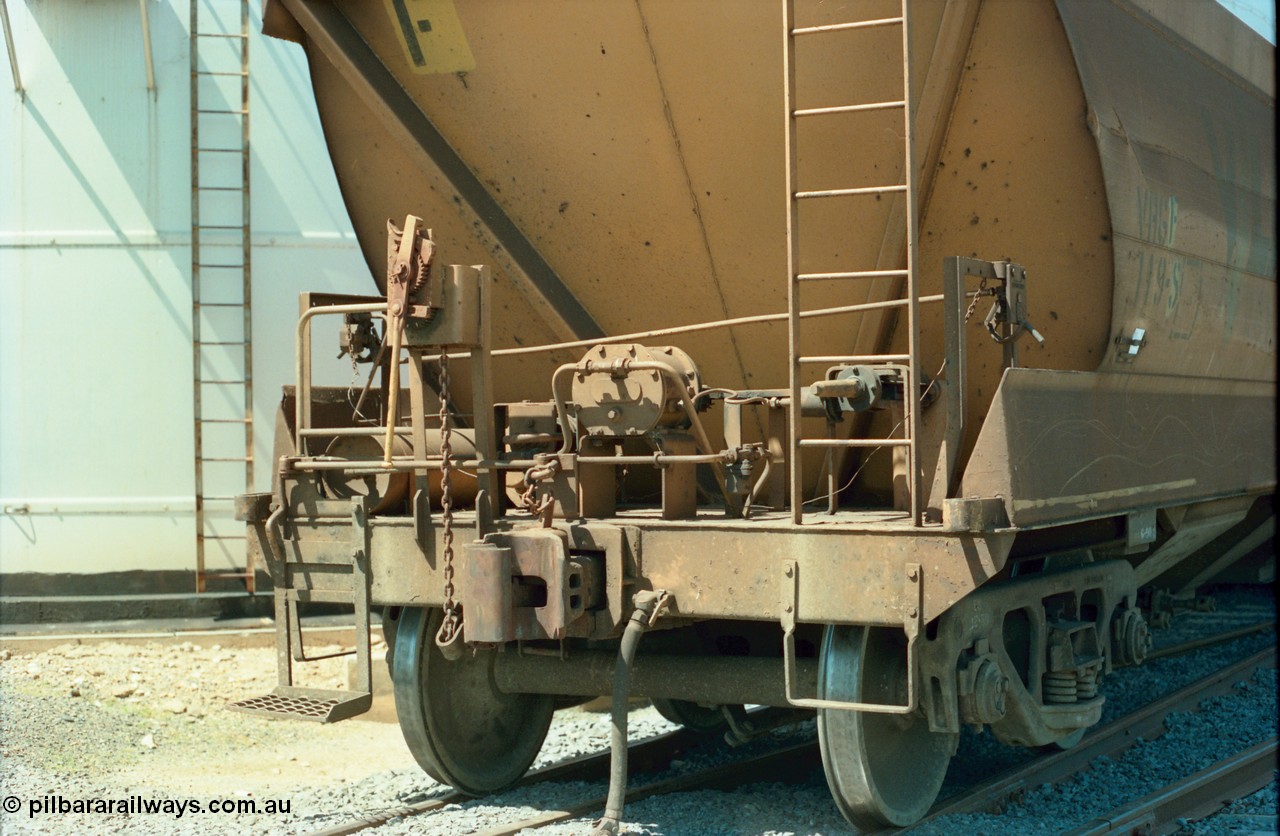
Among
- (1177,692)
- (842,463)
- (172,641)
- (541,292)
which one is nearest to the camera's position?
(842,463)

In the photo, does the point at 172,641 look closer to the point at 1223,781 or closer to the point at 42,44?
the point at 42,44

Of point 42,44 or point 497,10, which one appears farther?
point 42,44

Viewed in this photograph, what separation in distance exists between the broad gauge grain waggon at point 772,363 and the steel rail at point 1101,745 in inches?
8.6

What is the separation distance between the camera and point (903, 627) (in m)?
4.54

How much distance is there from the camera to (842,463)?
5.79 meters

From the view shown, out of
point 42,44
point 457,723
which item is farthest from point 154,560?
point 457,723

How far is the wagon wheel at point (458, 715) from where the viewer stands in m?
5.84

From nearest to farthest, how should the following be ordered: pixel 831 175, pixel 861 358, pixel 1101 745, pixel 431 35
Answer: pixel 861 358 → pixel 831 175 → pixel 431 35 → pixel 1101 745

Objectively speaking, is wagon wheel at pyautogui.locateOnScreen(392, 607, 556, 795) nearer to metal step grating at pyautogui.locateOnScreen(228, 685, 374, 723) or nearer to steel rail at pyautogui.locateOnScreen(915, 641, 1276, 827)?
metal step grating at pyautogui.locateOnScreen(228, 685, 374, 723)

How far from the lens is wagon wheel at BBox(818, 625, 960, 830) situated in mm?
4812

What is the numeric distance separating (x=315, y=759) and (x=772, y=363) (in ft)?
12.2

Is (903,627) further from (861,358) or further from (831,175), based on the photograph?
(831,175)

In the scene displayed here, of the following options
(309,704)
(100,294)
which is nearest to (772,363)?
(309,704)

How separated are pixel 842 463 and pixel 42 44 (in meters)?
7.42
